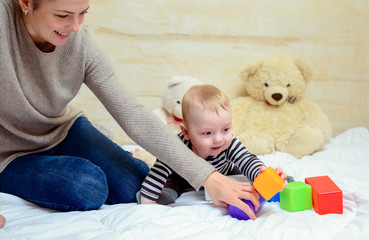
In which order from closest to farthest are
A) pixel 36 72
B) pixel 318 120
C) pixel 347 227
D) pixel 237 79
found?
pixel 347 227 → pixel 36 72 → pixel 318 120 → pixel 237 79

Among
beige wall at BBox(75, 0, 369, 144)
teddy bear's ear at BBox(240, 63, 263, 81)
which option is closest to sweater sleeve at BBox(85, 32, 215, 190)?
beige wall at BBox(75, 0, 369, 144)

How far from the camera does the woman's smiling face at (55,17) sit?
3.21ft

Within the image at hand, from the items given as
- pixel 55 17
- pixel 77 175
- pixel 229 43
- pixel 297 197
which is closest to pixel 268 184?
pixel 297 197

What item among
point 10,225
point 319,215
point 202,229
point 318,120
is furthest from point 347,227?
point 318,120

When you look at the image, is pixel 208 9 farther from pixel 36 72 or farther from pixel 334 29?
pixel 36 72

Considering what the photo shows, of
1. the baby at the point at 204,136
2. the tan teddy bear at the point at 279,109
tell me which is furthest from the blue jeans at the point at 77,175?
the tan teddy bear at the point at 279,109

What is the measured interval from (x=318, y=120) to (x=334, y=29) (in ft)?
1.71

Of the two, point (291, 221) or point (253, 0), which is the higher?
point (253, 0)

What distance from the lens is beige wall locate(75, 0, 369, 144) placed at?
6.19ft

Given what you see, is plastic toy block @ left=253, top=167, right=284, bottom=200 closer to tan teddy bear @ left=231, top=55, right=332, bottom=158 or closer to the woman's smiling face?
the woman's smiling face

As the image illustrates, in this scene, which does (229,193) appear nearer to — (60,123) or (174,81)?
(60,123)

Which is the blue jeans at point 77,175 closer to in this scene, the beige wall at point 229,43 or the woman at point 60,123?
the woman at point 60,123

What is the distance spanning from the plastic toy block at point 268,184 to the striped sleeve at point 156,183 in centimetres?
29

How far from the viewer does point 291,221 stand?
95cm
